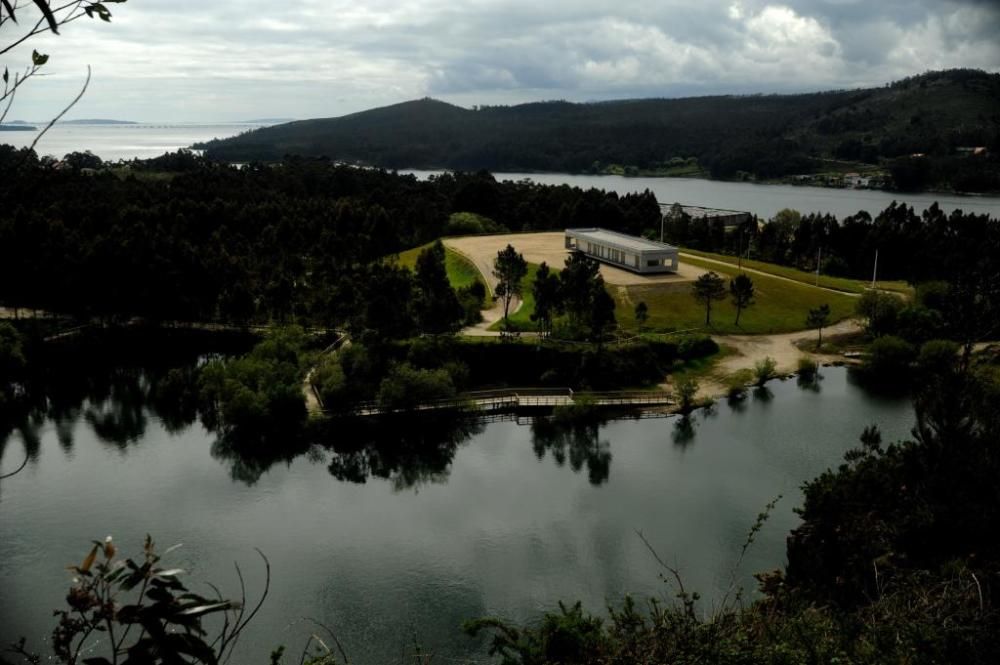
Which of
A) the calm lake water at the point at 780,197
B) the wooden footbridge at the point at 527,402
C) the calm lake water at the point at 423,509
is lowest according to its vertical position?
the calm lake water at the point at 423,509

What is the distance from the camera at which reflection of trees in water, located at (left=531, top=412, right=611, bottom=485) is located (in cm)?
2284

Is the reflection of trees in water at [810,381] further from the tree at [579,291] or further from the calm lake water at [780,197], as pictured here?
the calm lake water at [780,197]

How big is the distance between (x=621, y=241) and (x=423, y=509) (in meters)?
25.4

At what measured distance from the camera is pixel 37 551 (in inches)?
687

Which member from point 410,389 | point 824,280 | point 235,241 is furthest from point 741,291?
point 235,241

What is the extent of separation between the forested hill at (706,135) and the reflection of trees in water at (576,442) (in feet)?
257

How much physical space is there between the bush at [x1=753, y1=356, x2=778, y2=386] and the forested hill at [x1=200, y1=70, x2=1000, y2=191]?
70.4 meters

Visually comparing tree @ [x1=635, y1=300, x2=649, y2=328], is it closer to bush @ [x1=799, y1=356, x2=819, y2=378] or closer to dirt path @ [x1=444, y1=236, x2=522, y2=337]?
dirt path @ [x1=444, y1=236, x2=522, y2=337]

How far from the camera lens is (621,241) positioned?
138 feet

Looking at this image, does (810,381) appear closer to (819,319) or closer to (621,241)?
(819,319)

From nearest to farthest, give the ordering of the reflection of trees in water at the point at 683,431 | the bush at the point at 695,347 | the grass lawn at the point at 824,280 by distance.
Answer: the reflection of trees in water at the point at 683,431
the bush at the point at 695,347
the grass lawn at the point at 824,280

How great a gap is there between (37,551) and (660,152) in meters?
125

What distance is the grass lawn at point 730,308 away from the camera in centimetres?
3359

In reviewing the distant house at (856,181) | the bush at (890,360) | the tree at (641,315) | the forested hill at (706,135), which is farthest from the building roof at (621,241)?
the distant house at (856,181)
